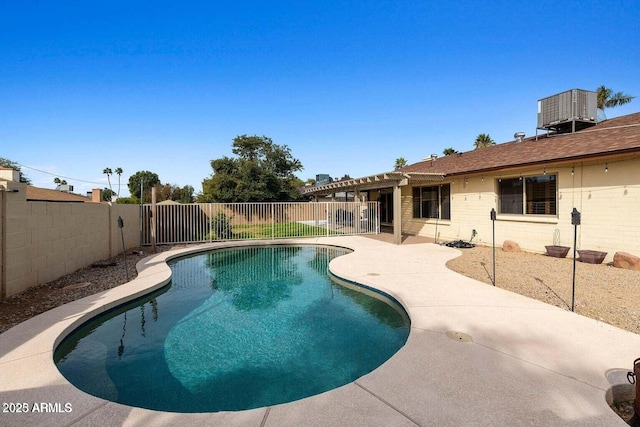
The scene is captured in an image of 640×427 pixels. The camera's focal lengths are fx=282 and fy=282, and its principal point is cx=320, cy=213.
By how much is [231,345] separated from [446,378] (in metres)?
2.94

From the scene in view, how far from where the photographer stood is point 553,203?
8.93 meters

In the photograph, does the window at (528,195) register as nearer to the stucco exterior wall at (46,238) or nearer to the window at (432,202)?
the window at (432,202)

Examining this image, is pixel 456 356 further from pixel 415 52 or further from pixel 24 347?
pixel 415 52

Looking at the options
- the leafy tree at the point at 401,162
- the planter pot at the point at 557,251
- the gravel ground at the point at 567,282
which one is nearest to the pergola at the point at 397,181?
the gravel ground at the point at 567,282

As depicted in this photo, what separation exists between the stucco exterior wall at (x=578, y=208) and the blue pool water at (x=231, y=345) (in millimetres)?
6788

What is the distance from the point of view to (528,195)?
9.69 metres

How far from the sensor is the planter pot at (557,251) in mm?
8336

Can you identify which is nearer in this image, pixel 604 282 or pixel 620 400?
pixel 620 400

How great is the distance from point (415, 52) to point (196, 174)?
25.6 meters

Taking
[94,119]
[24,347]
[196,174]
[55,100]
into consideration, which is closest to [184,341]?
[24,347]

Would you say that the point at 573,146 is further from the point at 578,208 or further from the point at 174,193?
the point at 174,193

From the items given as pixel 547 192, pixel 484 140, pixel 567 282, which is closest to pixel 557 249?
pixel 547 192

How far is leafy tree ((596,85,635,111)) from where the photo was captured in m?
23.8

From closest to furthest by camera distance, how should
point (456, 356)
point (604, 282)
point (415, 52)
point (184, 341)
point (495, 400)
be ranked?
point (495, 400) → point (456, 356) → point (184, 341) → point (604, 282) → point (415, 52)
